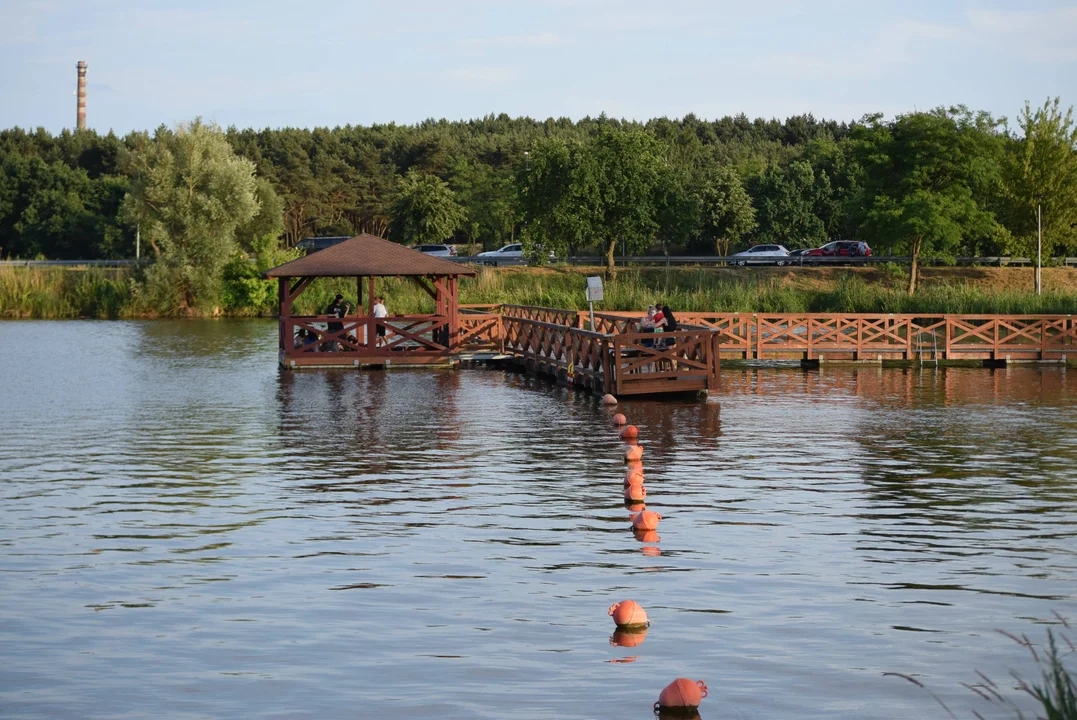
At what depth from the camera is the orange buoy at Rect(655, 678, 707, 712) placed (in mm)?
8172

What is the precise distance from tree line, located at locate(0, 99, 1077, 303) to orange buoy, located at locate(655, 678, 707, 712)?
2158 inches

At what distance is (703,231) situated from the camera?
90.6 meters

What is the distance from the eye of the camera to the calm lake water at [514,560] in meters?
9.05

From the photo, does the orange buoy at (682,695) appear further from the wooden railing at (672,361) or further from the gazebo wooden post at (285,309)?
the gazebo wooden post at (285,309)

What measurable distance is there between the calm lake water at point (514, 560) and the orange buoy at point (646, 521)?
0.34m

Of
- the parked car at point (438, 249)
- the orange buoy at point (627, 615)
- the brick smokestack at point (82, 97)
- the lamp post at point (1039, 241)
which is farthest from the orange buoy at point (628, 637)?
the brick smokestack at point (82, 97)

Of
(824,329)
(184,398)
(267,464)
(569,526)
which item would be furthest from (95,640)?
(824,329)

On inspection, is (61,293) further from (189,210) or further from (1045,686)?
(1045,686)

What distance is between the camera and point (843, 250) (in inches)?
3017

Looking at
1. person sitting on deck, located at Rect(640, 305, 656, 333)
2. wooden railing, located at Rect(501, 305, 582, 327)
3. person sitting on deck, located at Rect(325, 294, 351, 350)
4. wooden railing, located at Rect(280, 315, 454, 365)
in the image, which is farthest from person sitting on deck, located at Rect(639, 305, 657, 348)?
person sitting on deck, located at Rect(325, 294, 351, 350)

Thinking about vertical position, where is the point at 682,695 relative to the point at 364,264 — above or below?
below

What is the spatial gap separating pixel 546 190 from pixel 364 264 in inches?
1471

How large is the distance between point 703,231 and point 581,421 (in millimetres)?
67500

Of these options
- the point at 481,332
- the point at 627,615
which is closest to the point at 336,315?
the point at 481,332
